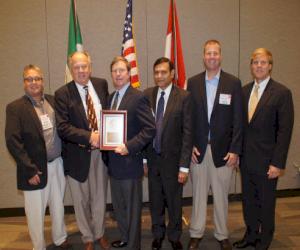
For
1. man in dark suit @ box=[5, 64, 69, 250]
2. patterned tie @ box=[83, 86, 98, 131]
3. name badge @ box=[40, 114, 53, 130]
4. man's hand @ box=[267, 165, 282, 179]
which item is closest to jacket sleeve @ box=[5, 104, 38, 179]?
man in dark suit @ box=[5, 64, 69, 250]

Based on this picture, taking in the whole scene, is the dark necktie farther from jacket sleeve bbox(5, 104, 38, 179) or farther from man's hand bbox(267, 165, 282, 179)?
man's hand bbox(267, 165, 282, 179)

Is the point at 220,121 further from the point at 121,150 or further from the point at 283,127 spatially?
the point at 121,150

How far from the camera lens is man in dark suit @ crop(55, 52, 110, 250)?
9.81 feet

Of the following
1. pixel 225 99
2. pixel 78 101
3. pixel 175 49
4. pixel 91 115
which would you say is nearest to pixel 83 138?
pixel 91 115

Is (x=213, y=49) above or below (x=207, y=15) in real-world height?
below

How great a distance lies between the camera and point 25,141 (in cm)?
299

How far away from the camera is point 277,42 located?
4.82 metres

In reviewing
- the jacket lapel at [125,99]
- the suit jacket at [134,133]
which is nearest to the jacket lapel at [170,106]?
the suit jacket at [134,133]

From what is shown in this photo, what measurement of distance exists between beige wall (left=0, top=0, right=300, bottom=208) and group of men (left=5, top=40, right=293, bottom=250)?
1.48 metres

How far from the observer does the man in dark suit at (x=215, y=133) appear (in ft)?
10.1

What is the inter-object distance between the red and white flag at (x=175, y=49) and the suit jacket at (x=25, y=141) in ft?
6.24

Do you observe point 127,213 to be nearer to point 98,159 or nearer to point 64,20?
point 98,159

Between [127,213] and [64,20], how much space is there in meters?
2.79

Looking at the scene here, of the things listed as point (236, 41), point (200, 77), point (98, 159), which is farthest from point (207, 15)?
point (98, 159)
